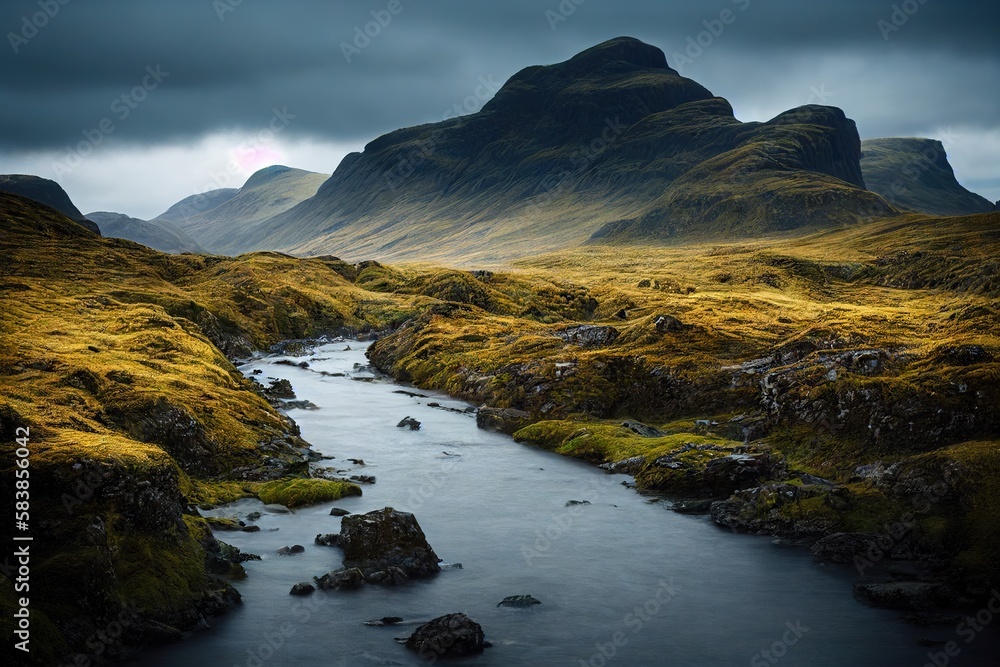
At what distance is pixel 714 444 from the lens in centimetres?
4241

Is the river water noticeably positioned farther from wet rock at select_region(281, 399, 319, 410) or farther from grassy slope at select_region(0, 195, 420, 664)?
wet rock at select_region(281, 399, 319, 410)

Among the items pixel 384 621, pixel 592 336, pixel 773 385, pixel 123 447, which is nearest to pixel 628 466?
pixel 773 385

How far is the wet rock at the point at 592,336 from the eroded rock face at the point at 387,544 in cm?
3930

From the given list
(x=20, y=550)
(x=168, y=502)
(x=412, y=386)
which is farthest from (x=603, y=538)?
(x=412, y=386)

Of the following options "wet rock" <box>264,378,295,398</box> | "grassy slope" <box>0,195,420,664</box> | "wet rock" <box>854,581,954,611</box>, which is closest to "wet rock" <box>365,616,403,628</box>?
"grassy slope" <box>0,195,420,664</box>

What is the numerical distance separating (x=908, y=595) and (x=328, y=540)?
68.7 ft

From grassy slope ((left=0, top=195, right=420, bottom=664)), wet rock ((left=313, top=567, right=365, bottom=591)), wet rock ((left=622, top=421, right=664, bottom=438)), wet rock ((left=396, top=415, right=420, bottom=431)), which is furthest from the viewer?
wet rock ((left=396, top=415, right=420, bottom=431))

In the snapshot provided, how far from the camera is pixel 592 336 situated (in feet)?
227

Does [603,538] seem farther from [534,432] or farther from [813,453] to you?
[534,432]

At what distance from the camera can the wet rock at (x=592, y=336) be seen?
67438 millimetres

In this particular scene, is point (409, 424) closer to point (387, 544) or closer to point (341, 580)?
point (387, 544)

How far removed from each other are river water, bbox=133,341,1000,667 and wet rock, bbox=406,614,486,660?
0.48m

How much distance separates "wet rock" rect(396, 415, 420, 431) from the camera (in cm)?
5475
